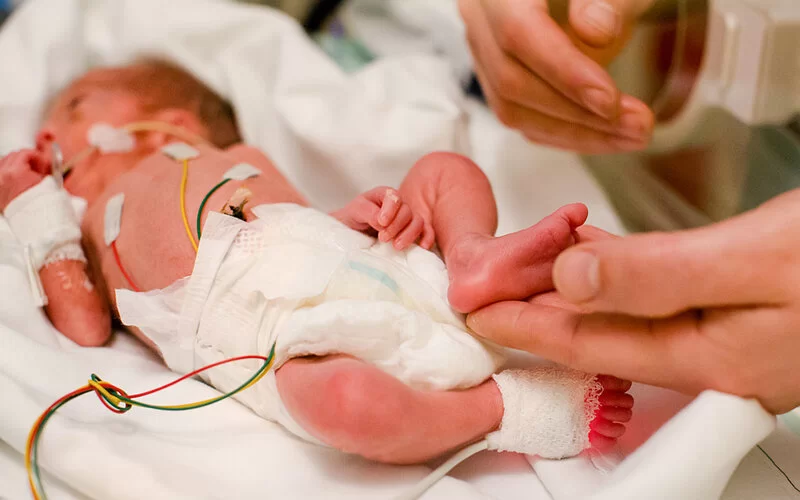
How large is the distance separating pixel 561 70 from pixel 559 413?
0.49 meters

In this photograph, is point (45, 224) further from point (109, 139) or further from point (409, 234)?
point (409, 234)

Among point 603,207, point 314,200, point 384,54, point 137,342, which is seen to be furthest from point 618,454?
point 384,54

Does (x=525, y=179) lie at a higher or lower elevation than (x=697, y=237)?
lower

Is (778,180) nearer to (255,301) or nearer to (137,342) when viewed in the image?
(255,301)

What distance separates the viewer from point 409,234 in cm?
90

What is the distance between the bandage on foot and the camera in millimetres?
771

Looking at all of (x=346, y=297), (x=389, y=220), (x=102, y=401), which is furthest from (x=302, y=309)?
(x=102, y=401)

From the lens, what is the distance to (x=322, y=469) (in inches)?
30.6

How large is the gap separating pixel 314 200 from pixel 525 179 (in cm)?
45

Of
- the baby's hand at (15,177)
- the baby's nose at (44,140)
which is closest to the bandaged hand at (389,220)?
the baby's hand at (15,177)

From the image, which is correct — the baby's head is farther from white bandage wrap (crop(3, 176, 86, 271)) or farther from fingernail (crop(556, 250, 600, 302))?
fingernail (crop(556, 250, 600, 302))

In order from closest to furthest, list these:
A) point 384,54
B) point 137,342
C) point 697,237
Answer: point 697,237 < point 137,342 < point 384,54

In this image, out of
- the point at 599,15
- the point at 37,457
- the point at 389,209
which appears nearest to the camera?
the point at 37,457

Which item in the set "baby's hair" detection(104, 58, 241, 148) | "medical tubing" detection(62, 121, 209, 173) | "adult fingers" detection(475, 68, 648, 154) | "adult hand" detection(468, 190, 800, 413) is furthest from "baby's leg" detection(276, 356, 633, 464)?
"baby's hair" detection(104, 58, 241, 148)
